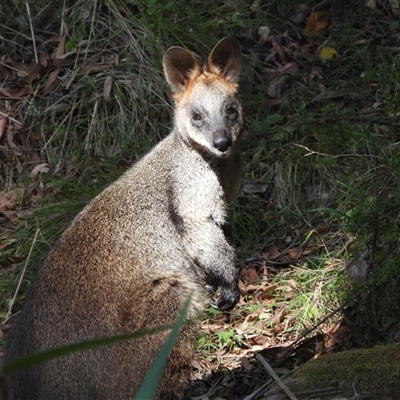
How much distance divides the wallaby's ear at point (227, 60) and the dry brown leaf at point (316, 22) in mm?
3214

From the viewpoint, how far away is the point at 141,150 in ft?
25.0

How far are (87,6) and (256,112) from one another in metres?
1.92

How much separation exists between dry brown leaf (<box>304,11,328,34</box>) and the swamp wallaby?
128 inches

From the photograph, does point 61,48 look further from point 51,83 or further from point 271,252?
point 271,252

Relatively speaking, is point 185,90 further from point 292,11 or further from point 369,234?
point 292,11

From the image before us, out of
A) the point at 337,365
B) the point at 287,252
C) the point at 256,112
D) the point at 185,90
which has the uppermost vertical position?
the point at 185,90

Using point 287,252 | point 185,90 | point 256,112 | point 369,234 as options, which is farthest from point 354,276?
point 256,112

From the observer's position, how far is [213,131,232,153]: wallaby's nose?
5285 millimetres

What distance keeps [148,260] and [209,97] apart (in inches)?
45.8

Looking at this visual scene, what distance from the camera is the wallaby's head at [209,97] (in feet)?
17.7

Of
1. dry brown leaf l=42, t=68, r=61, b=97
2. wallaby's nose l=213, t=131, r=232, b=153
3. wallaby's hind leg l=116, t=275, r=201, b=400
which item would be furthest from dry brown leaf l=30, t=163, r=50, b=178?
wallaby's hind leg l=116, t=275, r=201, b=400

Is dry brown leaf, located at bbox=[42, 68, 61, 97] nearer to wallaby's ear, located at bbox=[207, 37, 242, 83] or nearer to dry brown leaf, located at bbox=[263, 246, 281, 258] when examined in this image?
dry brown leaf, located at bbox=[263, 246, 281, 258]

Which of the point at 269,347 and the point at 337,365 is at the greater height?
the point at 337,365

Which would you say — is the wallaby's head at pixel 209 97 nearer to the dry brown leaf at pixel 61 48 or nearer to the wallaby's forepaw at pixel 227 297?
the wallaby's forepaw at pixel 227 297
